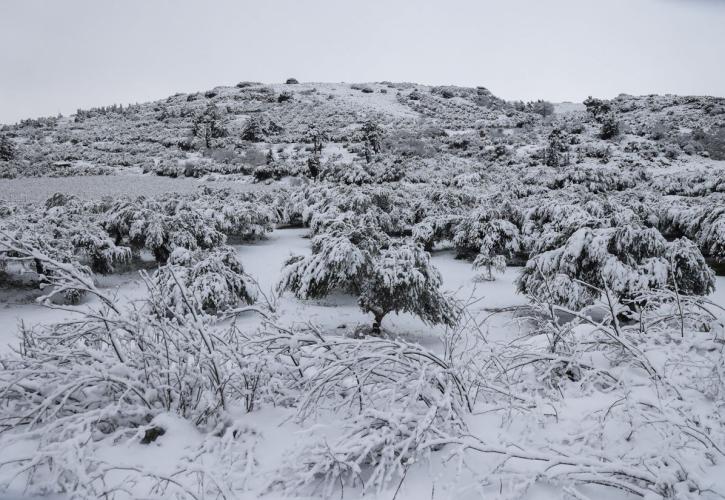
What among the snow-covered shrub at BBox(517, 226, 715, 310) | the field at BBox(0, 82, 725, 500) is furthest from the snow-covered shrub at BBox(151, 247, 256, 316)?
the snow-covered shrub at BBox(517, 226, 715, 310)

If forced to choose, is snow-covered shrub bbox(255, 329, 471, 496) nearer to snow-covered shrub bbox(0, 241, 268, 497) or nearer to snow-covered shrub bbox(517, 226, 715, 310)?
snow-covered shrub bbox(0, 241, 268, 497)

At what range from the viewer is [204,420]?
2342 millimetres

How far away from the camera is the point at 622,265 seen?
6289mm

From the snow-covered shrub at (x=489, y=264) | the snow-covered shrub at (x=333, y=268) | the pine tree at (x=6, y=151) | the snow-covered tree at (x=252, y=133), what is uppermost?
the snow-covered tree at (x=252, y=133)

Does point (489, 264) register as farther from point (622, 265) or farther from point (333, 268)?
point (333, 268)

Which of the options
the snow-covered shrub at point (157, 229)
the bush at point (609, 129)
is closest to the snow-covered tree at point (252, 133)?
the snow-covered shrub at point (157, 229)

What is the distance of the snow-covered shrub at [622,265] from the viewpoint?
6.13 metres

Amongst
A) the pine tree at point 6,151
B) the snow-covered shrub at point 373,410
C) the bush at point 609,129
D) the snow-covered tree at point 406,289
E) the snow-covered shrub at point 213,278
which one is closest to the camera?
the snow-covered shrub at point 373,410

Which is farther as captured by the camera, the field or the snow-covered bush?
the snow-covered bush

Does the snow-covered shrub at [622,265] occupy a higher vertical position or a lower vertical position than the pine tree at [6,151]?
lower

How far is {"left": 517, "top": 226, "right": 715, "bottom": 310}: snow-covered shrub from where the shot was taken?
20.1ft

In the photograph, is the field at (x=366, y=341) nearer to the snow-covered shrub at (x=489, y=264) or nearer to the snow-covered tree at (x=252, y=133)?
the snow-covered shrub at (x=489, y=264)

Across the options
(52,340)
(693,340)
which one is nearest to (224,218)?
(52,340)

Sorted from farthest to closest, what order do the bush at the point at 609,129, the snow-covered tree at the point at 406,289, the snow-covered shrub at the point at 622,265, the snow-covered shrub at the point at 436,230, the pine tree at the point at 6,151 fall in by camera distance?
the bush at the point at 609,129 < the pine tree at the point at 6,151 < the snow-covered shrub at the point at 436,230 < the snow-covered tree at the point at 406,289 < the snow-covered shrub at the point at 622,265
